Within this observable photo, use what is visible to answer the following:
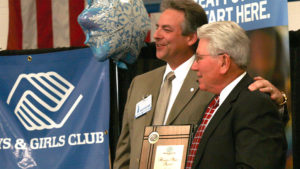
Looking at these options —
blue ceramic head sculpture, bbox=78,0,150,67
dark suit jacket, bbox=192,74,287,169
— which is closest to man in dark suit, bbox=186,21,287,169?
dark suit jacket, bbox=192,74,287,169

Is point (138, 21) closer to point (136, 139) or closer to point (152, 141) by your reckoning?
point (136, 139)

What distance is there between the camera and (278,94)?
2285mm

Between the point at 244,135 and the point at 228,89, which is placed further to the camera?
the point at 228,89

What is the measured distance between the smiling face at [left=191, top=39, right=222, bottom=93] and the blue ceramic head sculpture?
112 centimetres

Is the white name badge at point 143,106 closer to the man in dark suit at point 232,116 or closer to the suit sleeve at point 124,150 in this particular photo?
the suit sleeve at point 124,150

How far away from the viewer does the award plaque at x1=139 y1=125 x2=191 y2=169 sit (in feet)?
7.09

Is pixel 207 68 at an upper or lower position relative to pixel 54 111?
upper

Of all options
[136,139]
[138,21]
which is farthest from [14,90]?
[136,139]

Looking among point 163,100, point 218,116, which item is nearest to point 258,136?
point 218,116

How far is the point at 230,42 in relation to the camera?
2158 millimetres

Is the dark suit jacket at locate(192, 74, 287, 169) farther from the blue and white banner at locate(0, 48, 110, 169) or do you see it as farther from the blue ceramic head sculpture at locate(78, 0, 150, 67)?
the blue and white banner at locate(0, 48, 110, 169)

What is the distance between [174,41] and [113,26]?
63 centimetres

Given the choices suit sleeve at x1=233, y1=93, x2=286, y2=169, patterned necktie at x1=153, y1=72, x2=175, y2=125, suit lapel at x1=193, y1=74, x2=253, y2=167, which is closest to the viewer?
suit sleeve at x1=233, y1=93, x2=286, y2=169

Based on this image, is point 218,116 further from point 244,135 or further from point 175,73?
point 175,73
